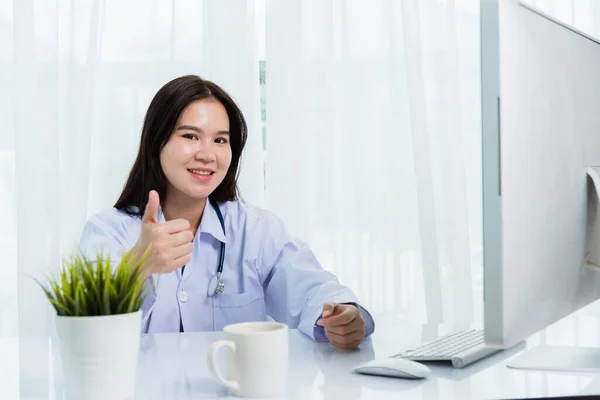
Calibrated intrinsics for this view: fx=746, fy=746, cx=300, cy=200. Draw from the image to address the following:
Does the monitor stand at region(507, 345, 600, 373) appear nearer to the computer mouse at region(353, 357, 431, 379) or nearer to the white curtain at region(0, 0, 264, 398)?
the computer mouse at region(353, 357, 431, 379)

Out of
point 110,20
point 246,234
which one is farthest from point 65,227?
point 246,234

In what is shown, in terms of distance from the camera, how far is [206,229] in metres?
1.86

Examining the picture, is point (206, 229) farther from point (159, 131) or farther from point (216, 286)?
point (159, 131)

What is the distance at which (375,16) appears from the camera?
2713 mm

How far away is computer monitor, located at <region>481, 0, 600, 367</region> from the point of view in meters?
0.81

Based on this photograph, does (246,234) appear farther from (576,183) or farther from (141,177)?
(576,183)

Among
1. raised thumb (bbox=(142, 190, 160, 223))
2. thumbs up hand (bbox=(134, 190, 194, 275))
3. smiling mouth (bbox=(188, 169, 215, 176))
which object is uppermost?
smiling mouth (bbox=(188, 169, 215, 176))

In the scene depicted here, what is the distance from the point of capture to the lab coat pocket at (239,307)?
1805mm

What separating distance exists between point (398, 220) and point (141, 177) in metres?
→ 1.11

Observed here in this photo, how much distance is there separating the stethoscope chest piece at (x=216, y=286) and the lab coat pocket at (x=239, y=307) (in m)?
0.01

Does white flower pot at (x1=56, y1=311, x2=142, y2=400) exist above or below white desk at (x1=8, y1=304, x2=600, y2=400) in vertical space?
above

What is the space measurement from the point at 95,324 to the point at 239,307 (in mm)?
992

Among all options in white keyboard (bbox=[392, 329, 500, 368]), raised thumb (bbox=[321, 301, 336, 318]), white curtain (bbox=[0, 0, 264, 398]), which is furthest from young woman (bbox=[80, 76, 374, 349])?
white curtain (bbox=[0, 0, 264, 398])

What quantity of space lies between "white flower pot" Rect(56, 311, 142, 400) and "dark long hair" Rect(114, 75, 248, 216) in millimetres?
1025
